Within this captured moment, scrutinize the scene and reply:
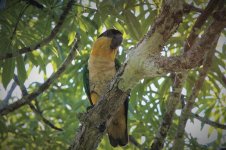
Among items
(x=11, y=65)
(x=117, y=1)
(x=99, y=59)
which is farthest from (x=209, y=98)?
(x=11, y=65)

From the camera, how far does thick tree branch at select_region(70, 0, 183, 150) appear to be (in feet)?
7.34

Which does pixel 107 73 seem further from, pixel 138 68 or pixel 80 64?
pixel 138 68

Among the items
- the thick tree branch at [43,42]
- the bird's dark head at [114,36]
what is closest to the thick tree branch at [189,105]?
the bird's dark head at [114,36]

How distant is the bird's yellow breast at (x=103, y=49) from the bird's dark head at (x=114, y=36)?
1.6 inches

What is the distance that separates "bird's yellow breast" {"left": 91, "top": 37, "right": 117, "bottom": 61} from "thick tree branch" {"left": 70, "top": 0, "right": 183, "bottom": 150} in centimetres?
140

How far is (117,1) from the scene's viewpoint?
8.36 feet

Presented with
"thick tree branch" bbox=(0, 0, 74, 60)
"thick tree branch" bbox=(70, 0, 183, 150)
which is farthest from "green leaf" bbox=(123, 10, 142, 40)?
"thick tree branch" bbox=(0, 0, 74, 60)

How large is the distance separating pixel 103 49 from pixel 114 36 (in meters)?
0.24

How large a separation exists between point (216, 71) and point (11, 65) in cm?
169

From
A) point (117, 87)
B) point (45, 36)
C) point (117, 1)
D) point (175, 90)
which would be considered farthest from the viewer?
point (45, 36)

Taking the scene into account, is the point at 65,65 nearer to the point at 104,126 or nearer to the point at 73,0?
the point at 73,0

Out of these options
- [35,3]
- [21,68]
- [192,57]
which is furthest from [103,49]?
[192,57]

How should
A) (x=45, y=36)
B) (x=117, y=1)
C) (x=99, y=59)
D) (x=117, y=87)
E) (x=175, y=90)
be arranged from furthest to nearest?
(x=99, y=59), (x=45, y=36), (x=175, y=90), (x=117, y=1), (x=117, y=87)

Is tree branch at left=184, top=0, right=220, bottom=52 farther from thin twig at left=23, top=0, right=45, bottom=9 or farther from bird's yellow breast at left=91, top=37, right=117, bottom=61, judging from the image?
bird's yellow breast at left=91, top=37, right=117, bottom=61
